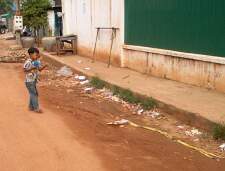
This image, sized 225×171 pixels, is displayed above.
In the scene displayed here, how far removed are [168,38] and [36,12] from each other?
17045 mm

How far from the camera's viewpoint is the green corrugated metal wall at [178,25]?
32.1 feet

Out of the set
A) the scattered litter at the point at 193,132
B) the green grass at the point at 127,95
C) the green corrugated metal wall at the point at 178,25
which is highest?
the green corrugated metal wall at the point at 178,25

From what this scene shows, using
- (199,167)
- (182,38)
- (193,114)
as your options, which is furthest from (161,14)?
(199,167)

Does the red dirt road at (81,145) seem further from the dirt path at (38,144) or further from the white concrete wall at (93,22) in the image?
the white concrete wall at (93,22)

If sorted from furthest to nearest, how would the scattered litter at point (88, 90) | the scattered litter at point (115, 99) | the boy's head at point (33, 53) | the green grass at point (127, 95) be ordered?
the scattered litter at point (88, 90), the scattered litter at point (115, 99), the green grass at point (127, 95), the boy's head at point (33, 53)

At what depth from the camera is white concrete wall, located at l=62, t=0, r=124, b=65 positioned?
48.3ft

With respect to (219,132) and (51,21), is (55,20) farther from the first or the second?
(219,132)

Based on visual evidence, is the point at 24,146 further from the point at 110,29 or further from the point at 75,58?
the point at 75,58

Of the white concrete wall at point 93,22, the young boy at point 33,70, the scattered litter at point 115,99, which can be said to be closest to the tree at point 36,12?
the white concrete wall at point 93,22

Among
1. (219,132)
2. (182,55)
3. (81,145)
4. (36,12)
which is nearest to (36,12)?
(36,12)

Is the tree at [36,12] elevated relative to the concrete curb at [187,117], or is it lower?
elevated

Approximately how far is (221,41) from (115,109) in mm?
2475

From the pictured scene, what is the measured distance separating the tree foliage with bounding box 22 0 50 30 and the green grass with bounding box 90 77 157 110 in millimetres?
15876

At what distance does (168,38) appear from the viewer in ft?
38.3
